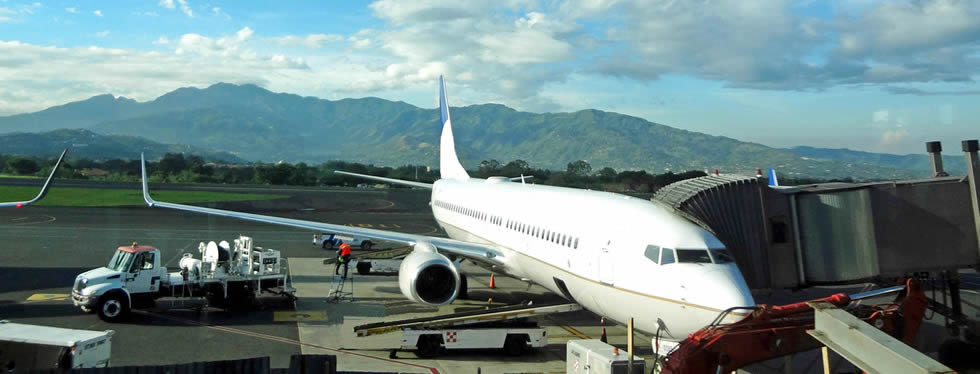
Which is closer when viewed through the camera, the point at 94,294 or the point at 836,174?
the point at 94,294

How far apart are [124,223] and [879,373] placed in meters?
56.6

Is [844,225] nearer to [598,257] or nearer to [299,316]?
[598,257]

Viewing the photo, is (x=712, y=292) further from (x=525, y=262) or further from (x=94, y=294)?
(x=94, y=294)

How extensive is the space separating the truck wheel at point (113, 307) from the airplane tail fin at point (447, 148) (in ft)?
63.0

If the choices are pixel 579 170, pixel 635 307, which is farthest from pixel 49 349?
pixel 579 170

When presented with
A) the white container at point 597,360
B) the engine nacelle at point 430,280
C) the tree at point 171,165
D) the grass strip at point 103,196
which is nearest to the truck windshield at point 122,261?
the engine nacelle at point 430,280

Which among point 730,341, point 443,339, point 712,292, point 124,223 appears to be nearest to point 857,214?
point 712,292

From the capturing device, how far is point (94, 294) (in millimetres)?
18516

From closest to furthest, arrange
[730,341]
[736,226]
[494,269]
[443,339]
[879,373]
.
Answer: [879,373]
[730,341]
[736,226]
[443,339]
[494,269]

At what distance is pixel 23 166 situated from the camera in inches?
3999

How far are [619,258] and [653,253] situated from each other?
101cm

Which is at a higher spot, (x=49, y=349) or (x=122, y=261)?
(x=122, y=261)

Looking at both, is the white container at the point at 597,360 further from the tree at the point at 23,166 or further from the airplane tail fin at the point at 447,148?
the tree at the point at 23,166

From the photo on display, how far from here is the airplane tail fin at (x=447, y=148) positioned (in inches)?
1459
